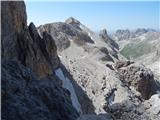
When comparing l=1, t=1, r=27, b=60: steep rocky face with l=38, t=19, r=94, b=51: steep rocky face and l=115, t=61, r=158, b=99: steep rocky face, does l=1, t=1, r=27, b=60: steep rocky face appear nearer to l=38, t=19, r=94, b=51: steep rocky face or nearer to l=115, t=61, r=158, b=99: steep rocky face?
l=115, t=61, r=158, b=99: steep rocky face

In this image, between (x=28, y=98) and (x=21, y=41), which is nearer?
(x=28, y=98)

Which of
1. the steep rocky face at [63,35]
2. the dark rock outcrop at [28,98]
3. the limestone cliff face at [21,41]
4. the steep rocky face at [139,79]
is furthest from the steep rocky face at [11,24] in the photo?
the steep rocky face at [63,35]

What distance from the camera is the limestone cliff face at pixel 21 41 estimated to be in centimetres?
3852

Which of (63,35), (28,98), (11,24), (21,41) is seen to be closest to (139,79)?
(21,41)

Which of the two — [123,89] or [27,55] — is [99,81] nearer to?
[123,89]

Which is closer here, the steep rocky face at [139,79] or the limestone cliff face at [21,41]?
the limestone cliff face at [21,41]

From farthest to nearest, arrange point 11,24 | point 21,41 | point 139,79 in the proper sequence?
point 139,79, point 21,41, point 11,24

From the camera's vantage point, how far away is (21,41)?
136 ft

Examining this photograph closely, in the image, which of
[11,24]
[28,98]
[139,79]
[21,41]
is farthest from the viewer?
[139,79]

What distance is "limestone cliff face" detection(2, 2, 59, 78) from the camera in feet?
126

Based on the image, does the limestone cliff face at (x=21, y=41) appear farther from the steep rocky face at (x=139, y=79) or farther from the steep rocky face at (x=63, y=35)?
the steep rocky face at (x=63, y=35)

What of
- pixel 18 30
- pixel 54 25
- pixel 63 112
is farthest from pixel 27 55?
pixel 54 25

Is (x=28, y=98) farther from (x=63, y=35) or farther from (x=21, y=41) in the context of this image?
→ (x=63, y=35)

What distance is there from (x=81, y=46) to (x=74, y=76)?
41946 millimetres
